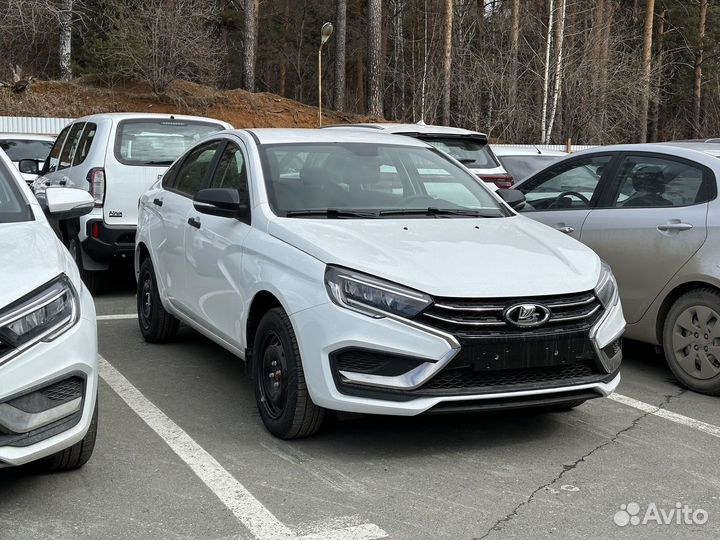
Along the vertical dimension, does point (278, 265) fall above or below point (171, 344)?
above

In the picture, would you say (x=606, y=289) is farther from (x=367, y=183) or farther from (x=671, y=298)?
(x=367, y=183)

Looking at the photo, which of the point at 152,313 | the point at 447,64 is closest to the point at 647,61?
the point at 447,64

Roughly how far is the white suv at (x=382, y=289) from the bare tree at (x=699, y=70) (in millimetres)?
43419

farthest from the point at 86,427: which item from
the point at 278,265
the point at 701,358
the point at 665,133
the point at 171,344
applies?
the point at 665,133

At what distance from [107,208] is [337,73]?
25509mm

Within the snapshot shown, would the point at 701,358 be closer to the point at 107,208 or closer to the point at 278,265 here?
the point at 278,265

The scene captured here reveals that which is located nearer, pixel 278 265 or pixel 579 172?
pixel 278 265

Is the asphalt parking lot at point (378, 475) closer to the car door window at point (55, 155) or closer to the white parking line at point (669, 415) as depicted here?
the white parking line at point (669, 415)

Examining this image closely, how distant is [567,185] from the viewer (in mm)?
7180

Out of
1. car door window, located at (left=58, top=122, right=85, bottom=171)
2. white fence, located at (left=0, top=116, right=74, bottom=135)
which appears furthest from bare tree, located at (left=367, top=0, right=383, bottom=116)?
car door window, located at (left=58, top=122, right=85, bottom=171)

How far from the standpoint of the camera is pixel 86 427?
3885 mm

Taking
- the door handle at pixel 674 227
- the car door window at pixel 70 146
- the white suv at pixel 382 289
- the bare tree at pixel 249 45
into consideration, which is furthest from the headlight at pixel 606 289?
the bare tree at pixel 249 45

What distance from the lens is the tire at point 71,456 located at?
13.7 ft

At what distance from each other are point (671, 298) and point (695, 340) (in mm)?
354
